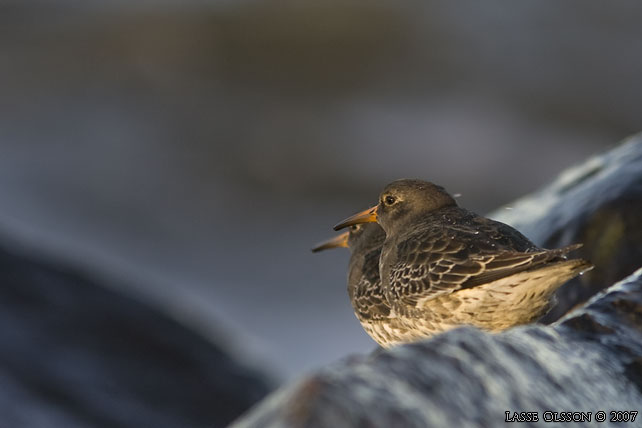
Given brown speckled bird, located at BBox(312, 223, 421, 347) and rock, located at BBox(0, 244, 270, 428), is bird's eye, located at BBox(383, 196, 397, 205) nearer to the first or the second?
brown speckled bird, located at BBox(312, 223, 421, 347)

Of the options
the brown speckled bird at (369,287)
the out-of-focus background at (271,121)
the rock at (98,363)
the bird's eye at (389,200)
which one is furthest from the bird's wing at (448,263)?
the out-of-focus background at (271,121)

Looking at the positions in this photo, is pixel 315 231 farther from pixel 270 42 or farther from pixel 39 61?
pixel 39 61

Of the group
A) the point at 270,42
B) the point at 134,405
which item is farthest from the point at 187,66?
the point at 134,405

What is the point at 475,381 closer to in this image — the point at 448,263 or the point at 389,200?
the point at 448,263

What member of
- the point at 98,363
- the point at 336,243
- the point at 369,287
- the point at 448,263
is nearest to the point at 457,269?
the point at 448,263

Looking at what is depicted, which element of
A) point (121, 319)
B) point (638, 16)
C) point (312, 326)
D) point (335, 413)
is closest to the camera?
point (335, 413)

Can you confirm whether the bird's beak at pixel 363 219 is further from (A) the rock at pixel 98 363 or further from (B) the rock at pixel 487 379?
(A) the rock at pixel 98 363
